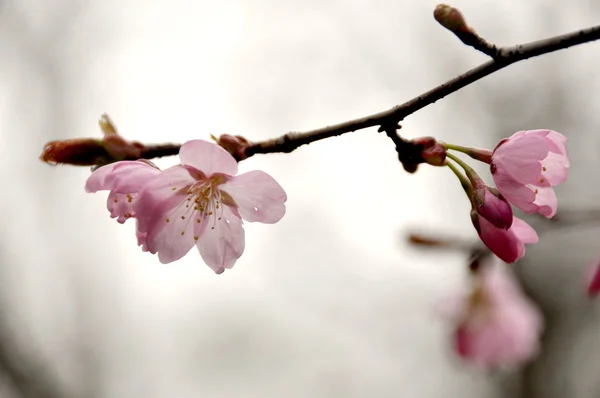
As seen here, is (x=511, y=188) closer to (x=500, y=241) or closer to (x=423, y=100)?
(x=500, y=241)

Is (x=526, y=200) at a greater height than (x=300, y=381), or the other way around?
(x=526, y=200)

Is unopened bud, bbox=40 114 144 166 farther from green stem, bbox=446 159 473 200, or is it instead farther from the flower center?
green stem, bbox=446 159 473 200

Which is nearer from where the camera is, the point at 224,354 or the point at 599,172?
the point at 599,172

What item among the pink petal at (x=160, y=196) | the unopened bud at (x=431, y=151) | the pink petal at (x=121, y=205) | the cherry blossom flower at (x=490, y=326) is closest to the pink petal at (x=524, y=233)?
the unopened bud at (x=431, y=151)

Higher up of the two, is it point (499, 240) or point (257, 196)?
point (257, 196)

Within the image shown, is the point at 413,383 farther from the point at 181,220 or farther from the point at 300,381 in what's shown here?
the point at 181,220

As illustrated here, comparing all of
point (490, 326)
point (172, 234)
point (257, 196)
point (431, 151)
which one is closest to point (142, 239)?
point (172, 234)

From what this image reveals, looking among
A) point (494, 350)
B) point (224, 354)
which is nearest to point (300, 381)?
point (224, 354)

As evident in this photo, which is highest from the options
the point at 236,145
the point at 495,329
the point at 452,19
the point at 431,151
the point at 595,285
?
the point at 452,19
